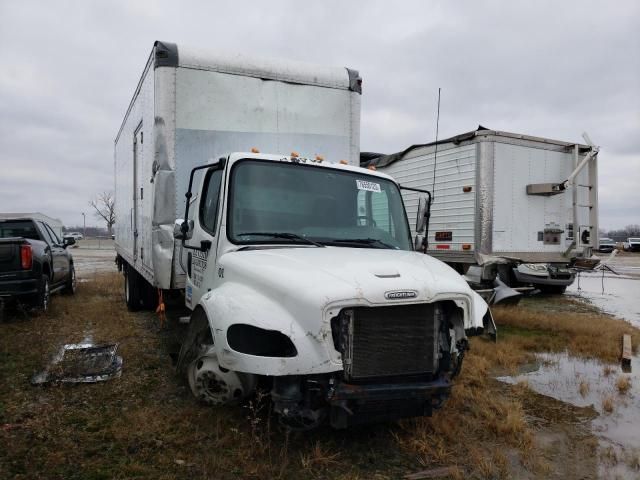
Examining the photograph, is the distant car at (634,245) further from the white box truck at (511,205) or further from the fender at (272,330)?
the fender at (272,330)

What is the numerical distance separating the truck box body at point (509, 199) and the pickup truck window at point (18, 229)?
856 centimetres

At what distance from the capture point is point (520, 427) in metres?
4.25

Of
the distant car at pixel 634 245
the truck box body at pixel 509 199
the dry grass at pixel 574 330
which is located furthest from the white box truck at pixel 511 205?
the distant car at pixel 634 245

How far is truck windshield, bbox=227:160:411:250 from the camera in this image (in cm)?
441

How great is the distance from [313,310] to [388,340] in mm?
632

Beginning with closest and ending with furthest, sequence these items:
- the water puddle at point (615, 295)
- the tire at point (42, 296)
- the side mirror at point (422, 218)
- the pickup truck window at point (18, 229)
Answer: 1. the side mirror at point (422, 218)
2. the tire at point (42, 296)
3. the pickup truck window at point (18, 229)
4. the water puddle at point (615, 295)

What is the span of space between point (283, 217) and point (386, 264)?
116 cm

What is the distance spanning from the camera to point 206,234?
473cm

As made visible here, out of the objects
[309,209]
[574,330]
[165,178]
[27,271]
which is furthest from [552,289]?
[27,271]

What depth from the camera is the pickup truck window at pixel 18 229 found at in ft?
34.4

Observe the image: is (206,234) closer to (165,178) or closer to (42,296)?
(165,178)

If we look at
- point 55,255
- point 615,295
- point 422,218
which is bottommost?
point 615,295

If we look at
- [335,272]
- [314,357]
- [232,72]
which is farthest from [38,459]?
[232,72]

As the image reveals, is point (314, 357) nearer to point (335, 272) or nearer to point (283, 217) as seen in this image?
point (335, 272)
